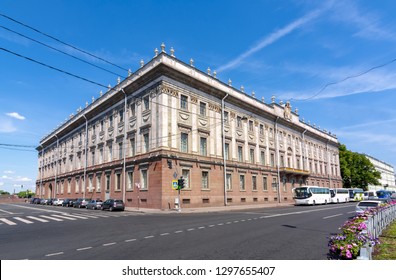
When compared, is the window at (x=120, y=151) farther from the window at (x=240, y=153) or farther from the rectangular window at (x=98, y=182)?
the window at (x=240, y=153)

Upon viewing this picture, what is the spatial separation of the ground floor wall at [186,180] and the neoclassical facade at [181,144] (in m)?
0.11

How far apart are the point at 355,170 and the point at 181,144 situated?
203 ft

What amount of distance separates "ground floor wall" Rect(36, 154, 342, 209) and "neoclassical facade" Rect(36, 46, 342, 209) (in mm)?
115

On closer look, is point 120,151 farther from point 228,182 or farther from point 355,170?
point 355,170

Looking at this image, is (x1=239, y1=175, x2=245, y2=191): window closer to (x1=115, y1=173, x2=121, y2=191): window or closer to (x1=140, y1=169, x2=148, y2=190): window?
(x1=140, y1=169, x2=148, y2=190): window

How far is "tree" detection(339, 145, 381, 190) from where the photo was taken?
76.0 m

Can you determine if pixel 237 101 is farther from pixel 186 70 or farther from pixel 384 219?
pixel 384 219

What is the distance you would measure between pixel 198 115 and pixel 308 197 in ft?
64.1

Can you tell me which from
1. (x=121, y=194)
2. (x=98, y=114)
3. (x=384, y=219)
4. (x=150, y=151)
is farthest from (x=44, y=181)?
(x=384, y=219)

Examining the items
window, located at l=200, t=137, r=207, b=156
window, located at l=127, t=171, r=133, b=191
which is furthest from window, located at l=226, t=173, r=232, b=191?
window, located at l=127, t=171, r=133, b=191

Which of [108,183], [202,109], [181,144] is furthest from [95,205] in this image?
[202,109]

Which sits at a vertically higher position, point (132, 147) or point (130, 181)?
point (132, 147)

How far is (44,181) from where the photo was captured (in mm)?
70500

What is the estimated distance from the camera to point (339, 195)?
51312mm
